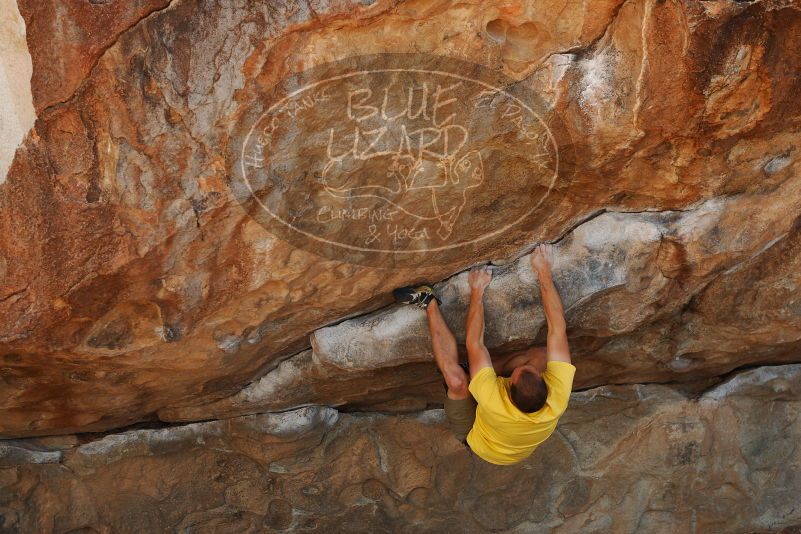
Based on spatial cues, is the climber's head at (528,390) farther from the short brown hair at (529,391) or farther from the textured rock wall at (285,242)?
the textured rock wall at (285,242)

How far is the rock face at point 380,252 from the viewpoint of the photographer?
186 cm

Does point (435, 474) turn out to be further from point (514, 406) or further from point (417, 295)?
point (417, 295)

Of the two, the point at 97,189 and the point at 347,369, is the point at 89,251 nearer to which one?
the point at 97,189

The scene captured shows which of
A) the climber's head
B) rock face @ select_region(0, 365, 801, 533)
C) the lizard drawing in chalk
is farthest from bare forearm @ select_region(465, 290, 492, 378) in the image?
rock face @ select_region(0, 365, 801, 533)

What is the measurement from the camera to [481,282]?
7.89ft

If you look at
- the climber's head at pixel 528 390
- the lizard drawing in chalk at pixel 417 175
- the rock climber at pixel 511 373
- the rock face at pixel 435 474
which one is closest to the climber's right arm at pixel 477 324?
the rock climber at pixel 511 373

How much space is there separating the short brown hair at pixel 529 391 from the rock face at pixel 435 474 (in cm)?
70

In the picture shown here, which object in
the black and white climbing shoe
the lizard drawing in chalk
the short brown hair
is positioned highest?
Answer: the lizard drawing in chalk

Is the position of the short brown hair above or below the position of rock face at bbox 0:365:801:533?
above

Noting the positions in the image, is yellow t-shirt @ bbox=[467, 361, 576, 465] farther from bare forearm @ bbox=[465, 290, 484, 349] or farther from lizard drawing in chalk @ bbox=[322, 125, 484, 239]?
lizard drawing in chalk @ bbox=[322, 125, 484, 239]

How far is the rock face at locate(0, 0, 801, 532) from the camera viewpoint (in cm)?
186

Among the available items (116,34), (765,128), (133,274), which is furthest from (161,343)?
(765,128)

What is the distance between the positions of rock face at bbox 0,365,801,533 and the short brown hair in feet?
2.30

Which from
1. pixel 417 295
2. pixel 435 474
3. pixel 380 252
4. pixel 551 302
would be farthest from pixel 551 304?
pixel 435 474
